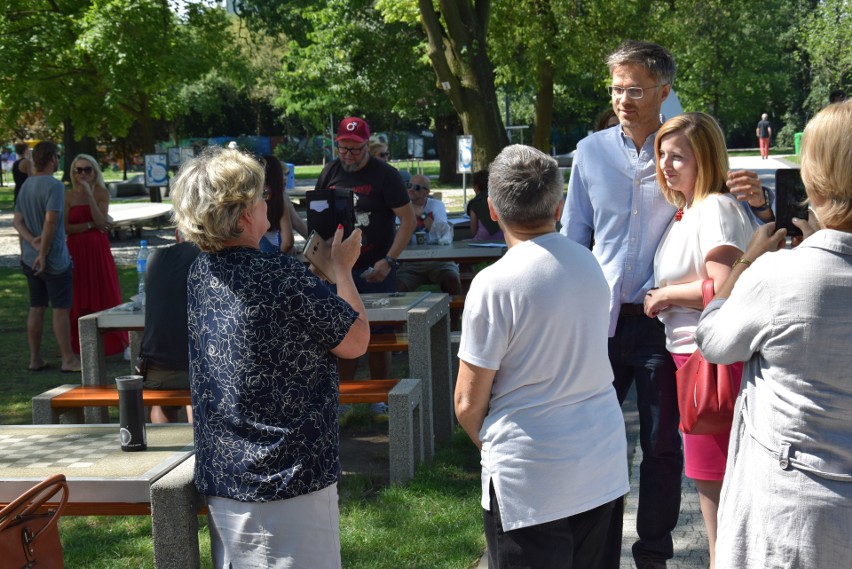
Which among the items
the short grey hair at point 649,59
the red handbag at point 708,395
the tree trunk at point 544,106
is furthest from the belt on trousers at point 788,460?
the tree trunk at point 544,106

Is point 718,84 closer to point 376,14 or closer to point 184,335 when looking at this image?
point 376,14

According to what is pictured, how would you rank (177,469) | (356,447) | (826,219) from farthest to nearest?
(356,447)
(177,469)
(826,219)

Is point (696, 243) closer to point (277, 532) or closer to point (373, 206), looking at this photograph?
point (277, 532)

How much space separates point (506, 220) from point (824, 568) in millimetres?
1239

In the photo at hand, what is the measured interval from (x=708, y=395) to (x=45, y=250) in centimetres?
667

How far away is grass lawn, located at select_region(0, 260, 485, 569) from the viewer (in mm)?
4711

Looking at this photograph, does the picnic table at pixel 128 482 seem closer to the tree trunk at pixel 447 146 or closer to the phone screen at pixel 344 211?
the phone screen at pixel 344 211

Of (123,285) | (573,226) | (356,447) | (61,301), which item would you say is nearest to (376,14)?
(123,285)

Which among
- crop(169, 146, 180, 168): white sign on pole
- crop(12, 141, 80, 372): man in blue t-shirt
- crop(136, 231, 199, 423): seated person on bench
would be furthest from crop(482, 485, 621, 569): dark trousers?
crop(169, 146, 180, 168): white sign on pole

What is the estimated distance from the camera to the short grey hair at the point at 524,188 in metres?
3.01

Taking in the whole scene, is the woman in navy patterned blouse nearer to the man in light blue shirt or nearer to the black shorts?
the man in light blue shirt

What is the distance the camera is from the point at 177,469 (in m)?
3.29

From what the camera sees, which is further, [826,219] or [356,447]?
[356,447]

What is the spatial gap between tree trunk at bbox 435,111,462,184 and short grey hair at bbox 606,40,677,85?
32.8 meters
